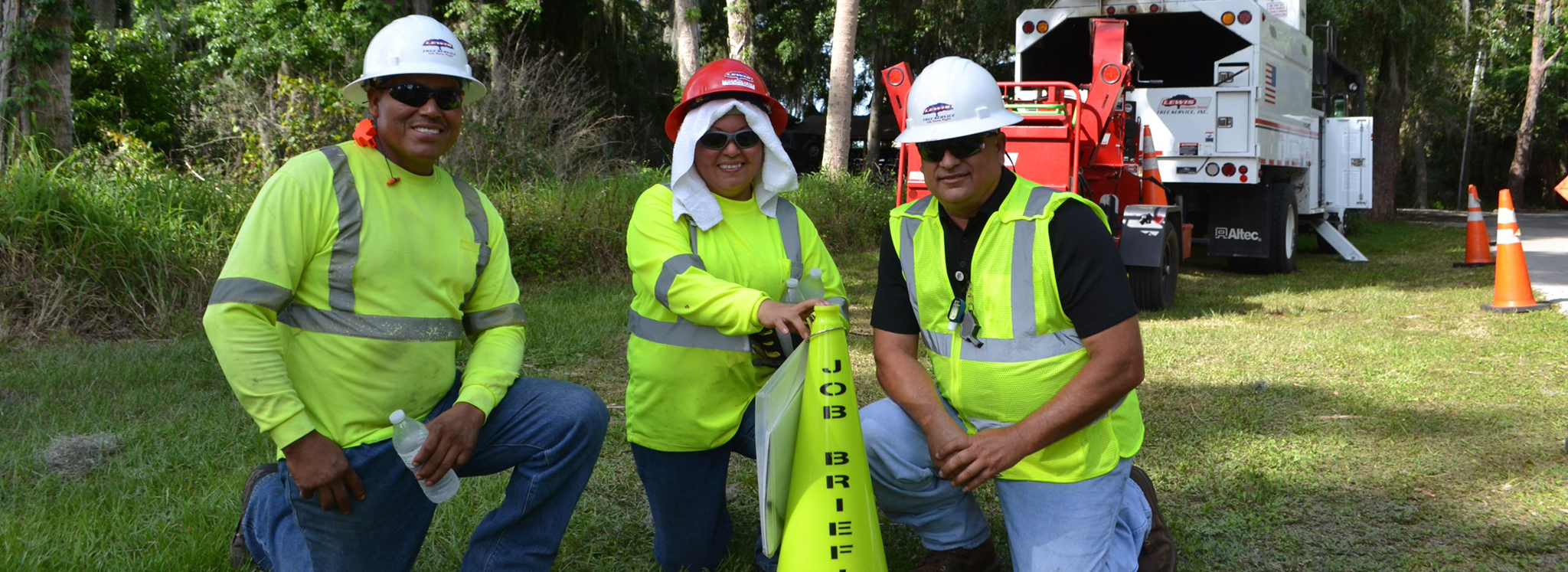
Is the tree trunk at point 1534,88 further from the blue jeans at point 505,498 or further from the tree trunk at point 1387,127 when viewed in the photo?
the blue jeans at point 505,498

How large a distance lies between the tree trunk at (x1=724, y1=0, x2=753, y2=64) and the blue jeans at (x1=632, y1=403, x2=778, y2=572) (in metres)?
12.3

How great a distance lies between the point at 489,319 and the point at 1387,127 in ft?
86.3

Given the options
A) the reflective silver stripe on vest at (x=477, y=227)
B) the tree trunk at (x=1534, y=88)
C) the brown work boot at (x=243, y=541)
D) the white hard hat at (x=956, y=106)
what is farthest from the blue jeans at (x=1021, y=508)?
the tree trunk at (x=1534, y=88)

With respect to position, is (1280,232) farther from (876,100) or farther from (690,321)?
(876,100)

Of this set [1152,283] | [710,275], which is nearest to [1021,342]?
[710,275]

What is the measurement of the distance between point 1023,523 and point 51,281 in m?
7.27

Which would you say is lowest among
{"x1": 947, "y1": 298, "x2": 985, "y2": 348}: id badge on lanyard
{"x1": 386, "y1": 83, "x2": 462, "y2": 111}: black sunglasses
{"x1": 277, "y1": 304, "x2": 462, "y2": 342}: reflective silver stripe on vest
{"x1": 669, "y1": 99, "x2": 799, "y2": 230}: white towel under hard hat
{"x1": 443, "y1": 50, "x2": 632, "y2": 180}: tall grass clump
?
{"x1": 947, "y1": 298, "x2": 985, "y2": 348}: id badge on lanyard

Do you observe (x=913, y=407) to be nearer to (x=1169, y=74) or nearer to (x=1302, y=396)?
(x=1302, y=396)

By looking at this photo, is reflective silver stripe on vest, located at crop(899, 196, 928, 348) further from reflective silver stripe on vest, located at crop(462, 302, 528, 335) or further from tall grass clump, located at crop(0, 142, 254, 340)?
tall grass clump, located at crop(0, 142, 254, 340)

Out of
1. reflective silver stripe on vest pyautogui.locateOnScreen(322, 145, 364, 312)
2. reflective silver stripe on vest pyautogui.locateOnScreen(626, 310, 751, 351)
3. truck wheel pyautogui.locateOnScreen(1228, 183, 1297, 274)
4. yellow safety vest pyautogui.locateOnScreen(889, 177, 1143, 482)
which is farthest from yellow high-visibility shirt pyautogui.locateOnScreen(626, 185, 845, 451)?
truck wheel pyautogui.locateOnScreen(1228, 183, 1297, 274)

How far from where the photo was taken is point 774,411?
2.89m

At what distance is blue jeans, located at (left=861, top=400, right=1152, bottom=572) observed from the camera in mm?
3117

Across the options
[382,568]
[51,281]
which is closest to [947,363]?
[382,568]

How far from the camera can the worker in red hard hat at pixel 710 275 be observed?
137 inches
